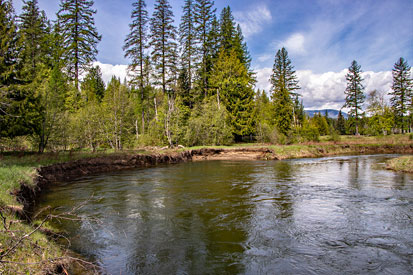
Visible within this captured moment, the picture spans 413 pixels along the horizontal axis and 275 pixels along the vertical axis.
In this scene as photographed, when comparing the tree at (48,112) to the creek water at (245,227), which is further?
the tree at (48,112)

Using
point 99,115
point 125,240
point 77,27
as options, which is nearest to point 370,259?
→ point 125,240

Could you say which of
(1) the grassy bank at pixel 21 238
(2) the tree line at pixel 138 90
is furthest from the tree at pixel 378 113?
(1) the grassy bank at pixel 21 238

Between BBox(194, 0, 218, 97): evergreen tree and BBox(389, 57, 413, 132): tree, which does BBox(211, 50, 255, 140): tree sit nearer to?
BBox(194, 0, 218, 97): evergreen tree

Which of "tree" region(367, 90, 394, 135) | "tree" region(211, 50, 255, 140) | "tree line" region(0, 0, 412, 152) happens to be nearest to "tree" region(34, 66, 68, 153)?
"tree line" region(0, 0, 412, 152)

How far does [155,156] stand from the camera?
2391 cm

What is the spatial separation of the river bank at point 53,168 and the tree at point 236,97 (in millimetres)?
8254

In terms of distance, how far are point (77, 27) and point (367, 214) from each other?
32659mm

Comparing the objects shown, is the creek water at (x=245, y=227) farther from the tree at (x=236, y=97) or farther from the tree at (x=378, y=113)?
the tree at (x=378, y=113)

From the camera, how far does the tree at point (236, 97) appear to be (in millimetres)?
36594

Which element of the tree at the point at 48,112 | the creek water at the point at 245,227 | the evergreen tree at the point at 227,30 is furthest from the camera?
the evergreen tree at the point at 227,30

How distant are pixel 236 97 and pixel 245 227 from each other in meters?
31.9

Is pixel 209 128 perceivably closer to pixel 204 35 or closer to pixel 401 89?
pixel 204 35

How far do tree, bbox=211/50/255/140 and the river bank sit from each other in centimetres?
825

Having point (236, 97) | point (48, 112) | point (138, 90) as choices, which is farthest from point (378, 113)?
point (48, 112)
